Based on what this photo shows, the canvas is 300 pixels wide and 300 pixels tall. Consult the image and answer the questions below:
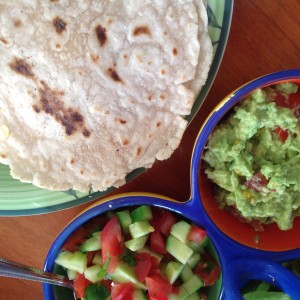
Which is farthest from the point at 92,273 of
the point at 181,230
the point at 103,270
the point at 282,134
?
the point at 282,134

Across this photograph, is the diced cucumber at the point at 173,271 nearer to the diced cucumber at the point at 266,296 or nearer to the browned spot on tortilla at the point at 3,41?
the diced cucumber at the point at 266,296

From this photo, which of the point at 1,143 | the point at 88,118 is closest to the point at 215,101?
the point at 88,118

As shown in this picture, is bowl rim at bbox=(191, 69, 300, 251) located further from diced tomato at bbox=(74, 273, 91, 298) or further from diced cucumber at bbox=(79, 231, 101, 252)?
diced tomato at bbox=(74, 273, 91, 298)

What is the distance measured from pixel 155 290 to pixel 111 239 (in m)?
0.24

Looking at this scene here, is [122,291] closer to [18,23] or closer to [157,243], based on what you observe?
[157,243]

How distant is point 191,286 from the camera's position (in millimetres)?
1892

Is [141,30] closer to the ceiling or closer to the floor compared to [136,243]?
closer to the ceiling

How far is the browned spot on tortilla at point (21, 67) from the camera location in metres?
1.57

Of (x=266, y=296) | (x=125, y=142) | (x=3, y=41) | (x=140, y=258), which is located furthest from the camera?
(x=140, y=258)

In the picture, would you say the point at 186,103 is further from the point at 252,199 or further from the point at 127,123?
the point at 252,199

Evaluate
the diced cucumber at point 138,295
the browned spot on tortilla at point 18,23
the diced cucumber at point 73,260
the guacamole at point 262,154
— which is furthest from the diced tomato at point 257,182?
the browned spot on tortilla at point 18,23

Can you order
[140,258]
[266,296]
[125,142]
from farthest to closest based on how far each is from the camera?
1. [140,258]
2. [266,296]
3. [125,142]

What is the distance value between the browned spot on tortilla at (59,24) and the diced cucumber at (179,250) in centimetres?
86

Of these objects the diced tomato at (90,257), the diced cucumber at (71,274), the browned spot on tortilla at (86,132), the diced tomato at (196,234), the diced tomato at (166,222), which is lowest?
the diced cucumber at (71,274)
